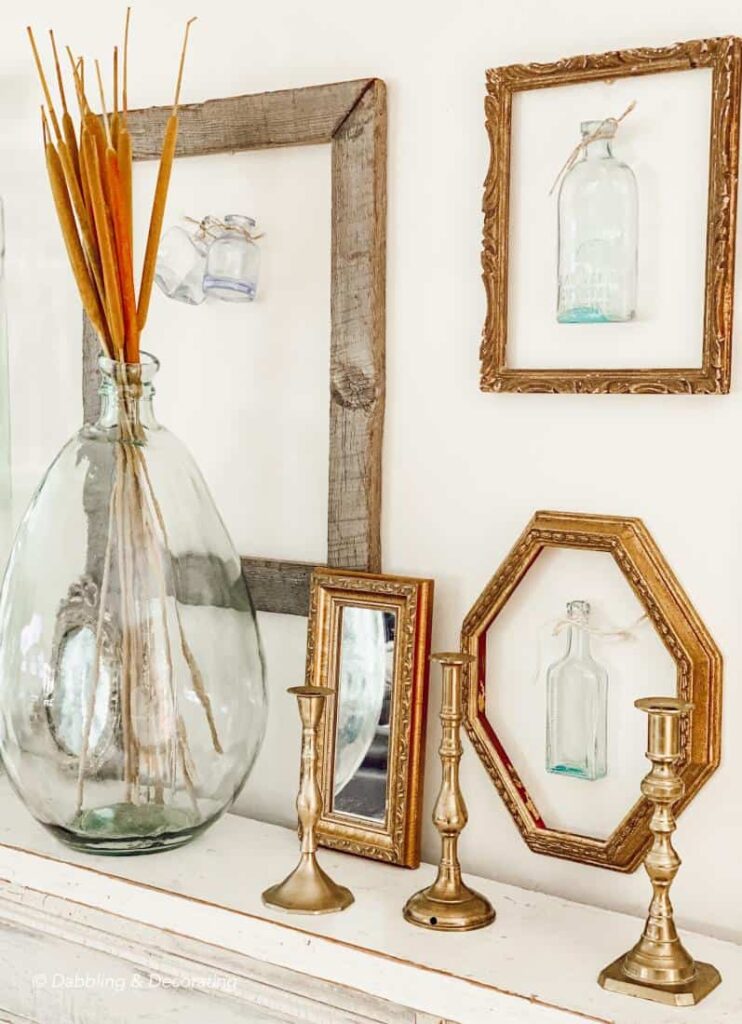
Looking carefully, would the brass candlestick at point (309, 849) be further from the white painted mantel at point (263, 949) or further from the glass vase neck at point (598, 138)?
the glass vase neck at point (598, 138)

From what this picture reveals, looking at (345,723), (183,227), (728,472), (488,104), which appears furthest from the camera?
(183,227)

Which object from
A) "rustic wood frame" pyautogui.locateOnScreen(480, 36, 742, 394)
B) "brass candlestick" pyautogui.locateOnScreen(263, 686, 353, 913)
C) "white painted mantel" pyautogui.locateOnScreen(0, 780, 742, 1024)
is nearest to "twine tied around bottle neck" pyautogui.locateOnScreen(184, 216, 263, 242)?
"rustic wood frame" pyautogui.locateOnScreen(480, 36, 742, 394)

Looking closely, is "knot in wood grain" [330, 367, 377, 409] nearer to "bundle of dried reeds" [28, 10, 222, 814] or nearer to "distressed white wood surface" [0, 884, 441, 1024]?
"bundle of dried reeds" [28, 10, 222, 814]

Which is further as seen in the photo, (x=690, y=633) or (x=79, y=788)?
(x=79, y=788)

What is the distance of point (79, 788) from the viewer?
4.41 feet

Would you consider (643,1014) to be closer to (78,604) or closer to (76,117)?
(78,604)

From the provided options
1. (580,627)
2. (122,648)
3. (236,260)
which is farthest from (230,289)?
(580,627)

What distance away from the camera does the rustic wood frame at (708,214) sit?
1131mm

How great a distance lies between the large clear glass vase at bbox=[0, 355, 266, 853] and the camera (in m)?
1.33

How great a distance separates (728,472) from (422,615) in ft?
1.11

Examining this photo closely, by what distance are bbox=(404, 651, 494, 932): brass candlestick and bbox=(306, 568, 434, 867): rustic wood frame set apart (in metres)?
0.10

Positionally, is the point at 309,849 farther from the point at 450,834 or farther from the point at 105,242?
the point at 105,242

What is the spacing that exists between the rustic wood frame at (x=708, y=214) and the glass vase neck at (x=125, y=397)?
1.16 ft

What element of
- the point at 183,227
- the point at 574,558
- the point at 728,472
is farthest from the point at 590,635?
the point at 183,227
